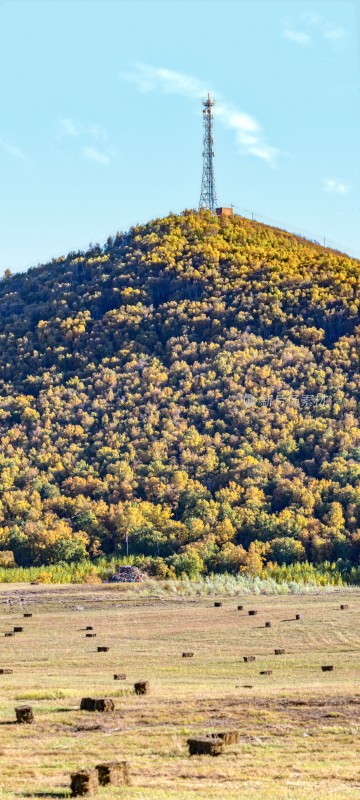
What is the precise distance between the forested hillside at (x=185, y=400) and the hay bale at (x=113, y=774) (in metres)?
63.7

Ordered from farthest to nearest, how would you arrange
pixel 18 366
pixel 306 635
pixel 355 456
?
1. pixel 18 366
2. pixel 355 456
3. pixel 306 635

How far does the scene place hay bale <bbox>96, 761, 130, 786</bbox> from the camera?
16.4 metres

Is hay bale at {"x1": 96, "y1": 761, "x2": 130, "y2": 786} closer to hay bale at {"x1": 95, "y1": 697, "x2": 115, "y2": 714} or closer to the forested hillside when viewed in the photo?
hay bale at {"x1": 95, "y1": 697, "x2": 115, "y2": 714}

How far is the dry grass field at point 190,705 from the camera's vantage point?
1712 cm

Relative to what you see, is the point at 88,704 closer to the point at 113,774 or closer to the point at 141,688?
the point at 141,688

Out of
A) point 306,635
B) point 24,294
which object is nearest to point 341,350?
point 24,294

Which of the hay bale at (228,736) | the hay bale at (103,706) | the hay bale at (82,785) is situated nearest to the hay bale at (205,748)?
the hay bale at (228,736)

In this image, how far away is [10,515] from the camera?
9788 centimetres

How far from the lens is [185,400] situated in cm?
11262

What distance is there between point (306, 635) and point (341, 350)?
245ft

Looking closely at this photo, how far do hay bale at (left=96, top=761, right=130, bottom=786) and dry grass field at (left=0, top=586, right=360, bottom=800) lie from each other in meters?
0.22

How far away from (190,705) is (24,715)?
3414 mm

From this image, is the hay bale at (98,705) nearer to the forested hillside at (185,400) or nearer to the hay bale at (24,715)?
the hay bale at (24,715)

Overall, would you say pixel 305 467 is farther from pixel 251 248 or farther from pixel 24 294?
pixel 24 294
